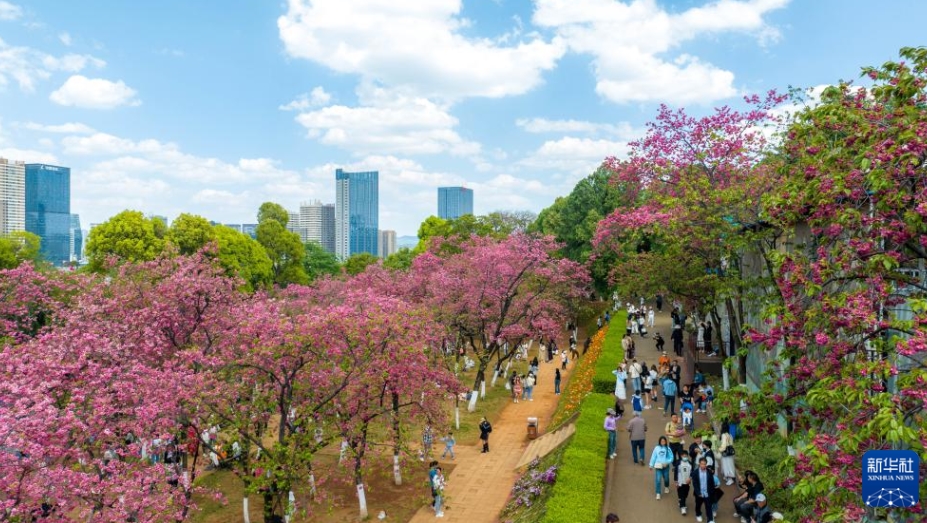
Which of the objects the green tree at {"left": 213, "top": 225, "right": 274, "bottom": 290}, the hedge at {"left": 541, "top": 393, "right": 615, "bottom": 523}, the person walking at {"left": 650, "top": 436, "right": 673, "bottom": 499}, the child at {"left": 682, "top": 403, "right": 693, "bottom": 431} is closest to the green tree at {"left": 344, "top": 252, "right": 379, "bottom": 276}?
the green tree at {"left": 213, "top": 225, "right": 274, "bottom": 290}

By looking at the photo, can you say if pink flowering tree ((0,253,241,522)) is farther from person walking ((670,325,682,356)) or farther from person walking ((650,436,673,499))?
person walking ((670,325,682,356))

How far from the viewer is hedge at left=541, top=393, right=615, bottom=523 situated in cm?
1397

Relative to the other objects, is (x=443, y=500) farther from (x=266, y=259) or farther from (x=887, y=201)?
(x=266, y=259)

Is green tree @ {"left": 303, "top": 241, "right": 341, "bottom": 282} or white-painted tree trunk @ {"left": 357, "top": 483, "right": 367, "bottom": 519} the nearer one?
white-painted tree trunk @ {"left": 357, "top": 483, "right": 367, "bottom": 519}

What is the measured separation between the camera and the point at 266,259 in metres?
52.8

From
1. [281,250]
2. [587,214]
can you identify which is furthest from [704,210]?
[281,250]

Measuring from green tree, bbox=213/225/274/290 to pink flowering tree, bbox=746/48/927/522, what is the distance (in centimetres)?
4377

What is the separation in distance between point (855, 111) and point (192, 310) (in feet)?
55.1

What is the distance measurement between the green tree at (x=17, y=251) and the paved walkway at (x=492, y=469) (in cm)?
2932

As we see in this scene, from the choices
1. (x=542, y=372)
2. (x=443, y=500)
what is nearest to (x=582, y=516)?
(x=443, y=500)

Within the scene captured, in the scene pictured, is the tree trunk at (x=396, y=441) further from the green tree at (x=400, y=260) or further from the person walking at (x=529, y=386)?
the green tree at (x=400, y=260)

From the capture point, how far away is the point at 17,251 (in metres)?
38.9

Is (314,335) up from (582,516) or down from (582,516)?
up

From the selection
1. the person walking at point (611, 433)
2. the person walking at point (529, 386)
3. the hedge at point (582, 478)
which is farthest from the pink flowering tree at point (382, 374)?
the person walking at point (529, 386)
